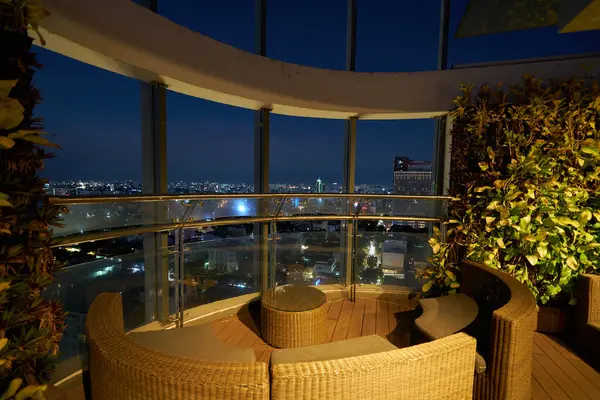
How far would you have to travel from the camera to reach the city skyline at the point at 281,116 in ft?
10.5

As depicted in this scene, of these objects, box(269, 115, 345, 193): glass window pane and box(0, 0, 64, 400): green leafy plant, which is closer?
box(0, 0, 64, 400): green leafy plant

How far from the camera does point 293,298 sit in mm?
2980

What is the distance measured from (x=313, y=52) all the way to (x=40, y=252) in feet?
12.9

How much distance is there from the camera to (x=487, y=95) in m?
3.33

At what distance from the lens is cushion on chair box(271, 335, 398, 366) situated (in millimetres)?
1551

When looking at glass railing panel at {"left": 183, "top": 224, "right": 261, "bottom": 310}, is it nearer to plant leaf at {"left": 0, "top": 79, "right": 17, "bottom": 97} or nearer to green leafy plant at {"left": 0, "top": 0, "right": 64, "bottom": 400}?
green leafy plant at {"left": 0, "top": 0, "right": 64, "bottom": 400}

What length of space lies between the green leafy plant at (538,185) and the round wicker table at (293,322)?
1629mm

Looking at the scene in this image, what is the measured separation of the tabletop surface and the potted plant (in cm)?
150

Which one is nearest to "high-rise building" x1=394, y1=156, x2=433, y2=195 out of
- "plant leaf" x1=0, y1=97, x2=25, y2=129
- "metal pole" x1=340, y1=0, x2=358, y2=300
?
"metal pole" x1=340, y1=0, x2=358, y2=300

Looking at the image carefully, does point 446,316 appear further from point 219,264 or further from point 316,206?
point 219,264

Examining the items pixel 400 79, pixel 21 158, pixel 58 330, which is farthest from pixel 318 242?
pixel 21 158

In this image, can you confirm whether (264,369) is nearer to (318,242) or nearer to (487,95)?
(318,242)

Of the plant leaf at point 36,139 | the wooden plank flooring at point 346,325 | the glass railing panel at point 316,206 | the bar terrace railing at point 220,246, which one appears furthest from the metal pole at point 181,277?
the plant leaf at point 36,139

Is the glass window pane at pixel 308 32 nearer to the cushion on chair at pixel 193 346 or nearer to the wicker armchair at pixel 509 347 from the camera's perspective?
the cushion on chair at pixel 193 346
